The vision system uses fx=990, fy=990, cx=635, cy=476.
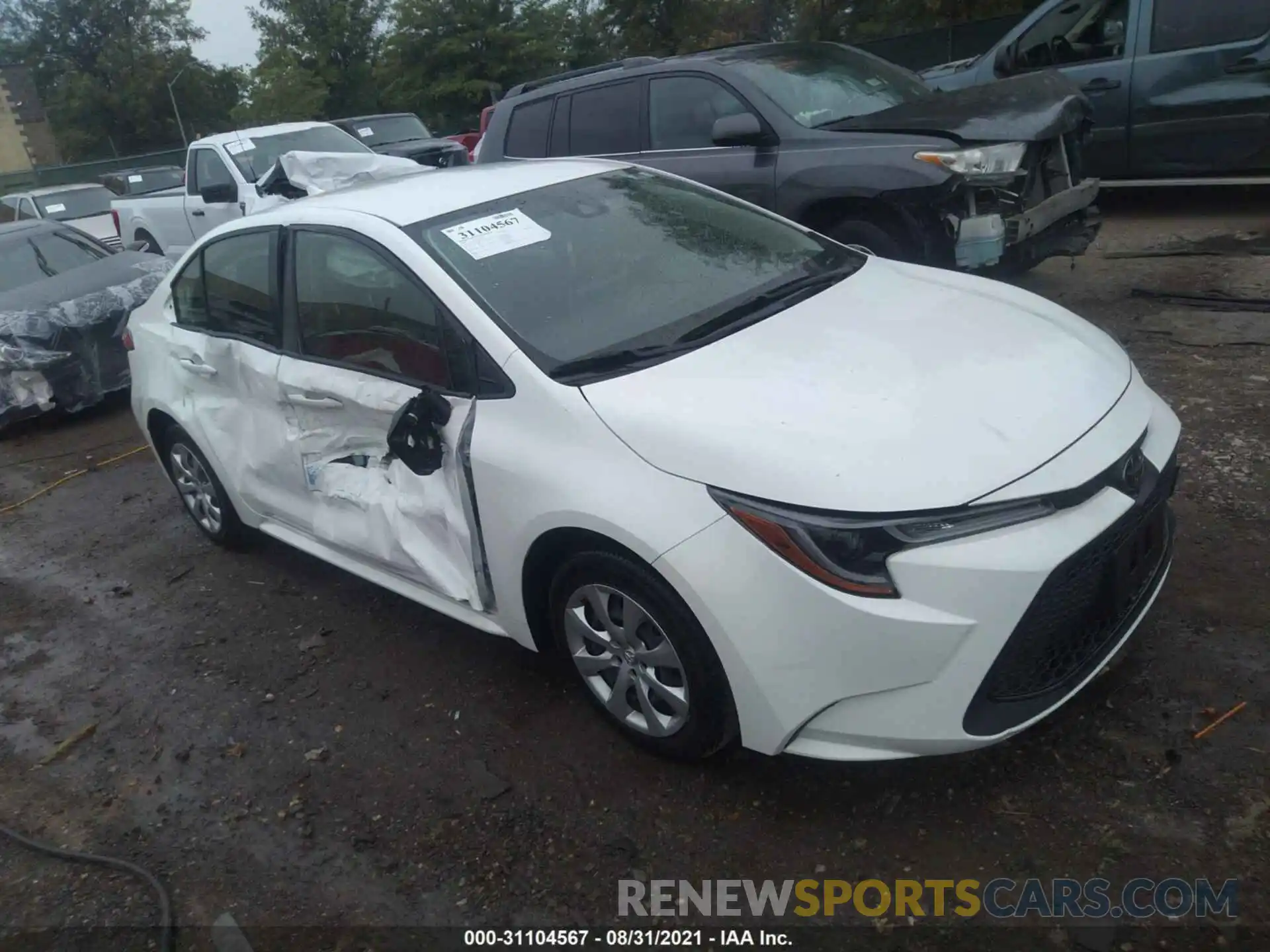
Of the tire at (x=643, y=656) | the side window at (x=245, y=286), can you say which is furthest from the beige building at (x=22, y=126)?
the tire at (x=643, y=656)

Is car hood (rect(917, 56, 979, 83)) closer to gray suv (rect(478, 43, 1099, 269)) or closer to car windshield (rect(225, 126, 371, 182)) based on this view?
gray suv (rect(478, 43, 1099, 269))

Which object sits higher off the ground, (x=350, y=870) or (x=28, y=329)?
(x=28, y=329)

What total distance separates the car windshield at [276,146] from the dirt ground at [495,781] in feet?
23.2

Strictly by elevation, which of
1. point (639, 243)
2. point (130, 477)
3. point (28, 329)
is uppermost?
point (639, 243)

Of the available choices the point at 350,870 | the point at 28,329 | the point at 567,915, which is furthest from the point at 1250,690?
the point at 28,329

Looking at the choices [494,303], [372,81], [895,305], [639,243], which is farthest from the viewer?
[372,81]

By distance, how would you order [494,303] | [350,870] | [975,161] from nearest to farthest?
1. [350,870]
2. [494,303]
3. [975,161]

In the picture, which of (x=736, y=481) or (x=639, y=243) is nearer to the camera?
(x=736, y=481)

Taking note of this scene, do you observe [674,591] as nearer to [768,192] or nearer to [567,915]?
[567,915]

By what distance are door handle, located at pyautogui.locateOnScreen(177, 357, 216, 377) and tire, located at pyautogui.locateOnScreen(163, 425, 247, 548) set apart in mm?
360

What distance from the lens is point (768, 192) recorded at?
19.5 ft

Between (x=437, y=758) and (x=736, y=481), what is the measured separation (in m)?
1.49

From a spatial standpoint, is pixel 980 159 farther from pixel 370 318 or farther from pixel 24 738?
pixel 24 738

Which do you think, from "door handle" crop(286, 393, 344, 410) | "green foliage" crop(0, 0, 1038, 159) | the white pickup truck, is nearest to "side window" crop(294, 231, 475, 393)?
"door handle" crop(286, 393, 344, 410)
